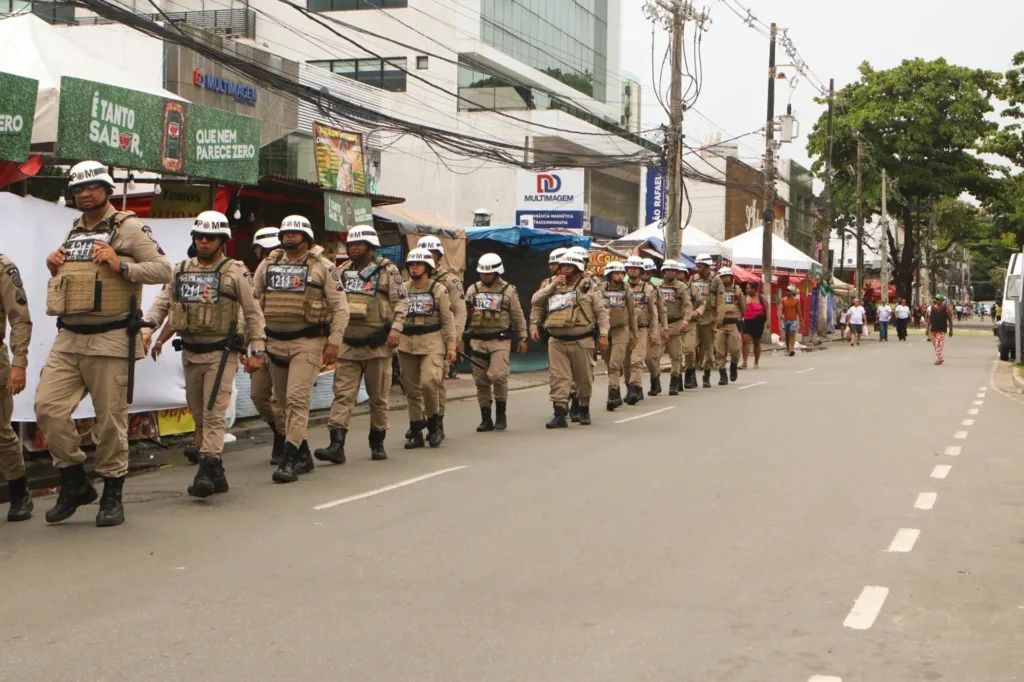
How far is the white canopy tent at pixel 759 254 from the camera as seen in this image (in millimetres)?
41969

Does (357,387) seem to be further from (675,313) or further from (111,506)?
(675,313)

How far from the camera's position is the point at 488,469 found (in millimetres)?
10734

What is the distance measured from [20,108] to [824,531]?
22.0 feet

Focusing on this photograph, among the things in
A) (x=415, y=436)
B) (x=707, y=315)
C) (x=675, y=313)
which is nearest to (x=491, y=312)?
(x=415, y=436)

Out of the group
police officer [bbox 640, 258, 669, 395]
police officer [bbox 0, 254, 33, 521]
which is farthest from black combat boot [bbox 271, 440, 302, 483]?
police officer [bbox 640, 258, 669, 395]

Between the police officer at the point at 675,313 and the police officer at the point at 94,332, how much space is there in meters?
12.5

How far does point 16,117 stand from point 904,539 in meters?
7.12

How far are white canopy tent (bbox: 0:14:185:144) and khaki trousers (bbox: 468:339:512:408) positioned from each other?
4.20 meters

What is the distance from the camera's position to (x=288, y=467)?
1004 centimetres

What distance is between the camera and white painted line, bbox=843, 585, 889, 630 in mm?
5730

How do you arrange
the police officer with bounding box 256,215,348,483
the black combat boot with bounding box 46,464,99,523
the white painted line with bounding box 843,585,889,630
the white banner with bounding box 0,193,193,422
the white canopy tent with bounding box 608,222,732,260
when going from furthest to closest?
1. the white canopy tent with bounding box 608,222,732,260
2. the white banner with bounding box 0,193,193,422
3. the police officer with bounding box 256,215,348,483
4. the black combat boot with bounding box 46,464,99,523
5. the white painted line with bounding box 843,585,889,630

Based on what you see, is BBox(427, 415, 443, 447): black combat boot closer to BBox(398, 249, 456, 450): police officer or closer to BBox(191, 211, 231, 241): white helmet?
BBox(398, 249, 456, 450): police officer

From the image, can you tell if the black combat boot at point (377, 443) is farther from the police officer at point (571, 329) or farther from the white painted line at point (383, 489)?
the police officer at point (571, 329)

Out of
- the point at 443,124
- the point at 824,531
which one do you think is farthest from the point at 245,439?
the point at 443,124
